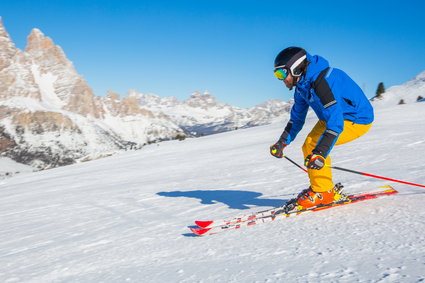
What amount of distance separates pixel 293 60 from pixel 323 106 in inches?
30.3

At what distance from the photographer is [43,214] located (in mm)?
8047

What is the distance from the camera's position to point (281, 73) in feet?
15.1

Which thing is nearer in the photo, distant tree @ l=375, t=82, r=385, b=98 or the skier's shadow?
the skier's shadow

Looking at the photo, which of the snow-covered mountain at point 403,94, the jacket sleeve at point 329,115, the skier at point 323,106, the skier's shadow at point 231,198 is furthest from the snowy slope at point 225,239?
the snow-covered mountain at point 403,94

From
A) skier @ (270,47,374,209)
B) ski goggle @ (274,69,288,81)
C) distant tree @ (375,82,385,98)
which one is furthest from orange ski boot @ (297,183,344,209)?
distant tree @ (375,82,385,98)

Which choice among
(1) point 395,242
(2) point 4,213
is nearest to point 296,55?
(1) point 395,242

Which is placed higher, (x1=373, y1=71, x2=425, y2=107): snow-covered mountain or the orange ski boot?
(x1=373, y1=71, x2=425, y2=107): snow-covered mountain

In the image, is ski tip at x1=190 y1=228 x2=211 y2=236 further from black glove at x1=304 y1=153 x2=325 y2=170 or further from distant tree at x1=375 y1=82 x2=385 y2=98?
distant tree at x1=375 y1=82 x2=385 y2=98

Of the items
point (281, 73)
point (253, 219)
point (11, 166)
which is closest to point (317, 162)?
point (253, 219)

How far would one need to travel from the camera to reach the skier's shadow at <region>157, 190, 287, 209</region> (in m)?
6.11

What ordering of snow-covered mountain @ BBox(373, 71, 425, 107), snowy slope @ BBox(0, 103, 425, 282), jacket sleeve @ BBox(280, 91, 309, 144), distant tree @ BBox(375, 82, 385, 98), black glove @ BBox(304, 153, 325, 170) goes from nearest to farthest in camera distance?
snowy slope @ BBox(0, 103, 425, 282) → black glove @ BBox(304, 153, 325, 170) → jacket sleeve @ BBox(280, 91, 309, 144) → snow-covered mountain @ BBox(373, 71, 425, 107) → distant tree @ BBox(375, 82, 385, 98)

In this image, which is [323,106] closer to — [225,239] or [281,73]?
[281,73]

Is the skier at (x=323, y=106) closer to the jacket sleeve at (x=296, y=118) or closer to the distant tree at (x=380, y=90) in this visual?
the jacket sleeve at (x=296, y=118)

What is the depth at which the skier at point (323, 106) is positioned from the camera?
423 cm
